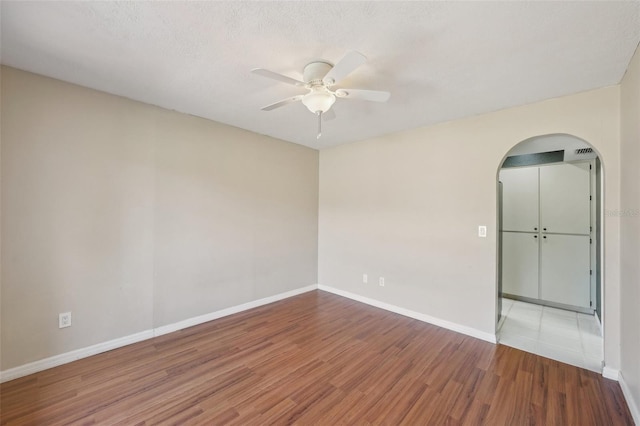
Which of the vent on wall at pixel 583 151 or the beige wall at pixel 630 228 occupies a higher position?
the vent on wall at pixel 583 151

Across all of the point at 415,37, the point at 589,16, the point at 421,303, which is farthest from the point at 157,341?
the point at 589,16

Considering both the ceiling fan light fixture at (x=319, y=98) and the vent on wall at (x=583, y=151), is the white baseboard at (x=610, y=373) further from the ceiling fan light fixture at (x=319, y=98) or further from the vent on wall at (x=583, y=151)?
the ceiling fan light fixture at (x=319, y=98)

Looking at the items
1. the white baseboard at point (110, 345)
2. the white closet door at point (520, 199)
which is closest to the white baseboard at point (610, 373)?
the white closet door at point (520, 199)

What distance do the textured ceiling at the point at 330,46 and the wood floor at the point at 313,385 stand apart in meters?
2.46

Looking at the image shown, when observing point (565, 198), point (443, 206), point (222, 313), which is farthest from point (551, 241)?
point (222, 313)

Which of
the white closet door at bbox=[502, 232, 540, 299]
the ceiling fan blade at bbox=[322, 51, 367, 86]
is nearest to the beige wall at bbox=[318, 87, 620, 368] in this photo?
the white closet door at bbox=[502, 232, 540, 299]

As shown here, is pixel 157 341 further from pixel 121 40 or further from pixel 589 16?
pixel 589 16

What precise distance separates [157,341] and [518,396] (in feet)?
10.7

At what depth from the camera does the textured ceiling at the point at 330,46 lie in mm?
1430

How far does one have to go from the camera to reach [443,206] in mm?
3143

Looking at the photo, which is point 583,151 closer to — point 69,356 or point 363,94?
point 363,94

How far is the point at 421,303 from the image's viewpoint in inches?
130

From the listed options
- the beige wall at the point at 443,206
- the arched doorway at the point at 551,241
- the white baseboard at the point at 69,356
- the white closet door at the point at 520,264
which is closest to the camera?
the white baseboard at the point at 69,356

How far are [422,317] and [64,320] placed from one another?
3.71m
